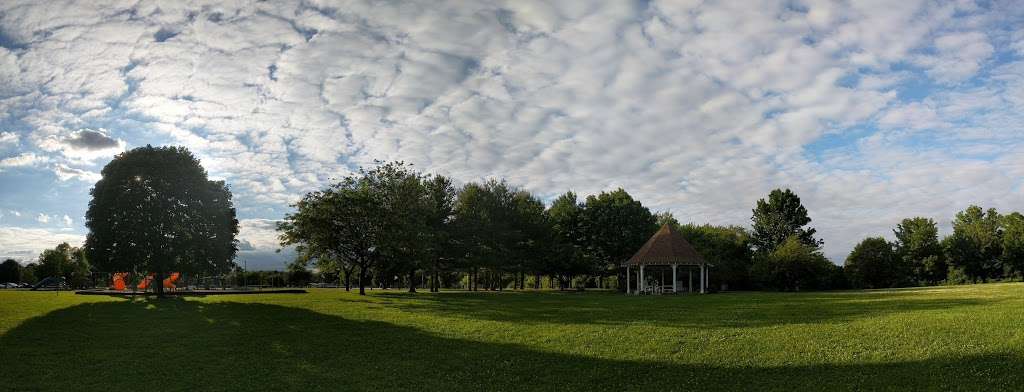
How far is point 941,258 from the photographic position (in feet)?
240

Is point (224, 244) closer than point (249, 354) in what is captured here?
No

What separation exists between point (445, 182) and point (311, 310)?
98.3ft

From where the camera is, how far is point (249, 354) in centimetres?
1819

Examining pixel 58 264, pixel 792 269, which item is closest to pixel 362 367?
pixel 792 269

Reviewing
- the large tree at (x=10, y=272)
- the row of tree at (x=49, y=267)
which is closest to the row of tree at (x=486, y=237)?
the row of tree at (x=49, y=267)

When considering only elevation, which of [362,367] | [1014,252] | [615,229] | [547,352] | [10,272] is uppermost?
[615,229]

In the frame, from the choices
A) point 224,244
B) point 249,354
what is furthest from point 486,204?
point 249,354

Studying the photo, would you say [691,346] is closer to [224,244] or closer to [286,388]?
[286,388]

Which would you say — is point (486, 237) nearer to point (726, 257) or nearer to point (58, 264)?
point (726, 257)

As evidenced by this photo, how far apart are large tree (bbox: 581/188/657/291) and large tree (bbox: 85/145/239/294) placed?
3751 cm

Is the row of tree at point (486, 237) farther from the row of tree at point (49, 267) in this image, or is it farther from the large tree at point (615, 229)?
the row of tree at point (49, 267)

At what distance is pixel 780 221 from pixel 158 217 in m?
83.6

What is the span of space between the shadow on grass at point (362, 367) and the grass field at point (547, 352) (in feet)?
0.17

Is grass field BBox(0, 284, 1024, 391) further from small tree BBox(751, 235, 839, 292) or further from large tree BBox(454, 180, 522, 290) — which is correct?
small tree BBox(751, 235, 839, 292)
